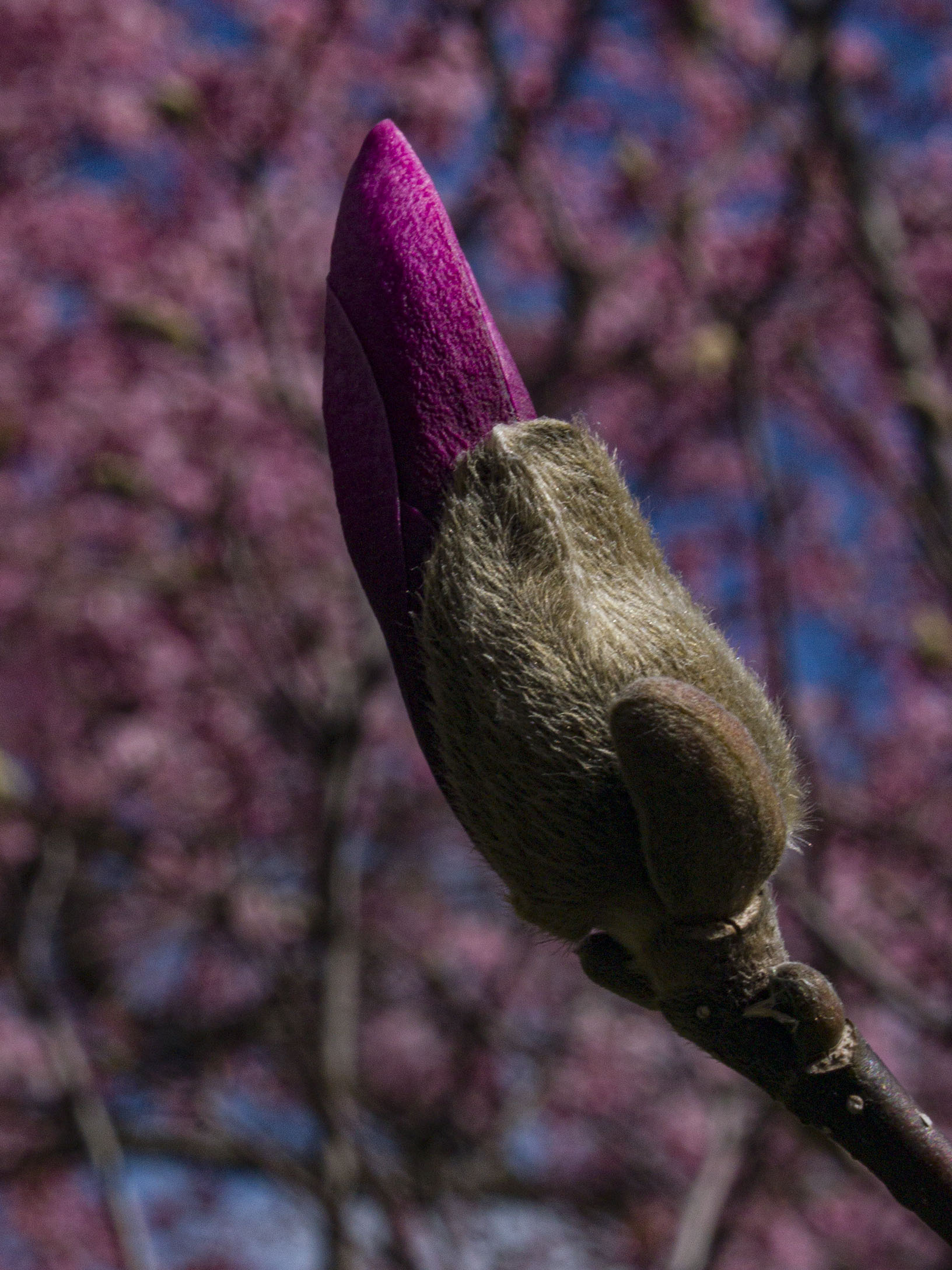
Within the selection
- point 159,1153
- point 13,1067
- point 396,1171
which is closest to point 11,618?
point 13,1067

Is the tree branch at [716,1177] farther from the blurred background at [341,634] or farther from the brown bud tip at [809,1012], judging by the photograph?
the brown bud tip at [809,1012]

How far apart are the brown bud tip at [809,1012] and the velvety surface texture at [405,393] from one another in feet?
0.80

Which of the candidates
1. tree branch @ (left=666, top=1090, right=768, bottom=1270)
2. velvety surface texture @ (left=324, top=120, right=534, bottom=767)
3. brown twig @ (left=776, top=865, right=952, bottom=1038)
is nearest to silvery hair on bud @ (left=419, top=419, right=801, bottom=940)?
velvety surface texture @ (left=324, top=120, right=534, bottom=767)

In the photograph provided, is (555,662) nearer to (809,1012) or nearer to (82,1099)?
(809,1012)

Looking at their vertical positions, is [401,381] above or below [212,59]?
below

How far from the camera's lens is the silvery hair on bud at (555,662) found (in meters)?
0.78

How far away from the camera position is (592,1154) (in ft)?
26.5

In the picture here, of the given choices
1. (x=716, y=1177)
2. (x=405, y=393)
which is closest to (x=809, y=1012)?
(x=405, y=393)

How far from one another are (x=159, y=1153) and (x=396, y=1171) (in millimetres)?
2815

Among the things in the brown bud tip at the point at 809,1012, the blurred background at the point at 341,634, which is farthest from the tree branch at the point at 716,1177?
the brown bud tip at the point at 809,1012

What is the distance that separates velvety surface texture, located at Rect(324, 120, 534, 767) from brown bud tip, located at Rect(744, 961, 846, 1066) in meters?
0.24

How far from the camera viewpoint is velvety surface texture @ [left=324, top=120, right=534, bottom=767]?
874 mm

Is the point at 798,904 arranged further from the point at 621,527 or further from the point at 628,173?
the point at 628,173

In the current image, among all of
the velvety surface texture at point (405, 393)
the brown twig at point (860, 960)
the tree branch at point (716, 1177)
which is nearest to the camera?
the velvety surface texture at point (405, 393)
